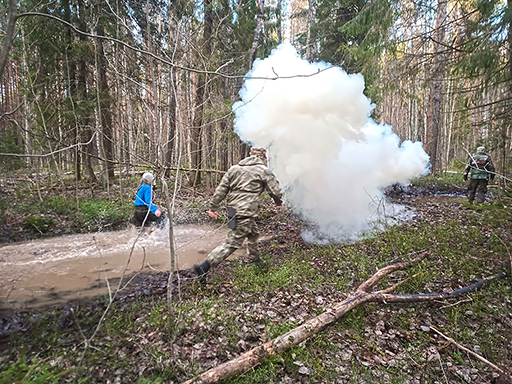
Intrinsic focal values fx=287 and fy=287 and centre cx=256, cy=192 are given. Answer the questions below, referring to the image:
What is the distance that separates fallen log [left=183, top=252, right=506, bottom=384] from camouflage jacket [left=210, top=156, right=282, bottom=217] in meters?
2.10

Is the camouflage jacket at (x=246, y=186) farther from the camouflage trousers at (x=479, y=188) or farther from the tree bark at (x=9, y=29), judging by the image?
the camouflage trousers at (x=479, y=188)

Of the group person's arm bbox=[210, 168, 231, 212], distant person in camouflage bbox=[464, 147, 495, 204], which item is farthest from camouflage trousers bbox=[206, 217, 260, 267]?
distant person in camouflage bbox=[464, 147, 495, 204]

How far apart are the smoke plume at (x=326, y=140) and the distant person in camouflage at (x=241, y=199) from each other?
94.2 inches

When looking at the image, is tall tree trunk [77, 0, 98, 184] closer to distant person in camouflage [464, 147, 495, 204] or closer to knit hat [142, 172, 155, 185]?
knit hat [142, 172, 155, 185]

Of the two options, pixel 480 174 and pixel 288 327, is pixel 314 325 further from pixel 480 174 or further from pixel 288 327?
pixel 480 174

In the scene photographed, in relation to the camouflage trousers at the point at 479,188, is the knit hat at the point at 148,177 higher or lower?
higher

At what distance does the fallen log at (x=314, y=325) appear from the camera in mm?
2755

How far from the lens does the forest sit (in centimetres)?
308

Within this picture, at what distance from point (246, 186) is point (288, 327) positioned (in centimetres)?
245

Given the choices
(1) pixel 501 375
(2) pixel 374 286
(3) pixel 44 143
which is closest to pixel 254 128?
(2) pixel 374 286

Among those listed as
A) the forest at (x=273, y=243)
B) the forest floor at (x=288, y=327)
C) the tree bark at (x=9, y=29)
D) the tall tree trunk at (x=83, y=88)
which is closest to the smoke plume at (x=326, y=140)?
the forest at (x=273, y=243)

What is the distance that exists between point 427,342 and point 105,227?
8522mm

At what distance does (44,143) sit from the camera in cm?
993

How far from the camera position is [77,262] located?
614cm
